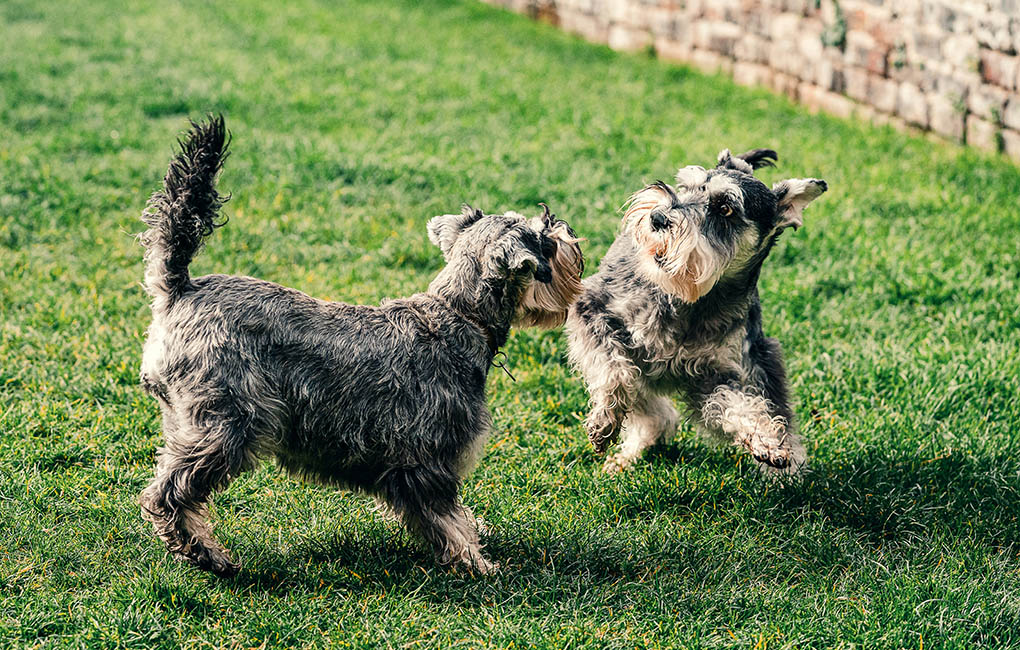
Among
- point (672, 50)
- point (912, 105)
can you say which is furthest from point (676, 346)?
point (672, 50)

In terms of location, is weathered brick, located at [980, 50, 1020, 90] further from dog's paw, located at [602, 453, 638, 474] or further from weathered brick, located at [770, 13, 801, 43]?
dog's paw, located at [602, 453, 638, 474]

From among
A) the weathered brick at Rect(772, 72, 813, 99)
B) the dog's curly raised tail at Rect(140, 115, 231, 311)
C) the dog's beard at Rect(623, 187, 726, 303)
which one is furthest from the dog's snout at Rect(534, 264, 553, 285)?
the weathered brick at Rect(772, 72, 813, 99)

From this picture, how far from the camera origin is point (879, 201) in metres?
8.34

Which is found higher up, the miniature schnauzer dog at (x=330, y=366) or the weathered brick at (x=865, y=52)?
the weathered brick at (x=865, y=52)

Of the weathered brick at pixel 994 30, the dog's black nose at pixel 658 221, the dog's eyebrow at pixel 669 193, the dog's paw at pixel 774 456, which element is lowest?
the dog's paw at pixel 774 456

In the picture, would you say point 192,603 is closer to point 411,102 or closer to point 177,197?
point 177,197

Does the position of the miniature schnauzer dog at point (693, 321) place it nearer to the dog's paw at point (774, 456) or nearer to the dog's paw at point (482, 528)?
the dog's paw at point (774, 456)

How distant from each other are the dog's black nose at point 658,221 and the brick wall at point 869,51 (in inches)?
240

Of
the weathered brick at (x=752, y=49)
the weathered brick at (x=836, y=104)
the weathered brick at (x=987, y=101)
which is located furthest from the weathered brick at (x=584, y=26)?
the weathered brick at (x=987, y=101)

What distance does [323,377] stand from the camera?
12.7 ft

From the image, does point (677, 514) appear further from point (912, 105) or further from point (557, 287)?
point (912, 105)

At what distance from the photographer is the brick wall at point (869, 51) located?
30.5 feet

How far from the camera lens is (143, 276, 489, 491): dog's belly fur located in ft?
12.2

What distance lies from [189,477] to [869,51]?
29.7ft
